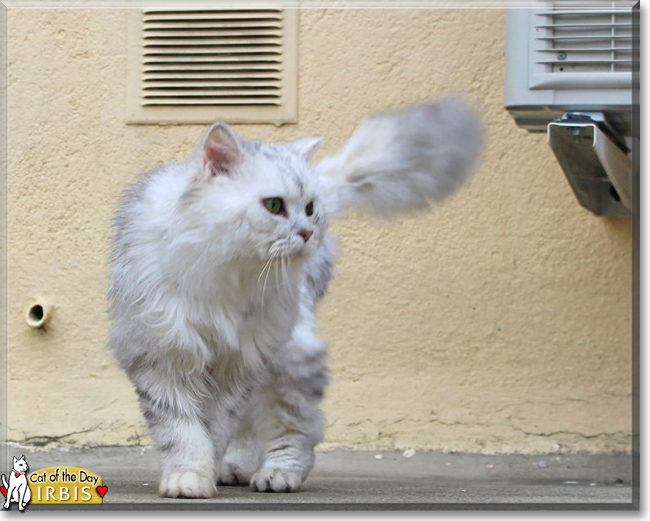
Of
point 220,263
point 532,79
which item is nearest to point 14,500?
point 220,263

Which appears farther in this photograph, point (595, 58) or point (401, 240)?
point (401, 240)

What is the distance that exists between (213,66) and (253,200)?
240cm

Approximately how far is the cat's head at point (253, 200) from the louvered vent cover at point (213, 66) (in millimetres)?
2125

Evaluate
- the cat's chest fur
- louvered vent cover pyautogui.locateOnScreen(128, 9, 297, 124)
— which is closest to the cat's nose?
the cat's chest fur

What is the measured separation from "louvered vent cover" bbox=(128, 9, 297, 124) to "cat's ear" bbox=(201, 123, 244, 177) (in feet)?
7.08

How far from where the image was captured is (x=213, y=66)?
5.95 m

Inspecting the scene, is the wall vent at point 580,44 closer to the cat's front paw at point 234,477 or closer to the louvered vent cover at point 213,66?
the louvered vent cover at point 213,66

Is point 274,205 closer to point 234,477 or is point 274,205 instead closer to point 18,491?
point 18,491

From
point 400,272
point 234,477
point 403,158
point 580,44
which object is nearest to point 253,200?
point 403,158

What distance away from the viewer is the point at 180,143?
5988 mm

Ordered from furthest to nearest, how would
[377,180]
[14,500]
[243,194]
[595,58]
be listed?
[595,58]
[377,180]
[243,194]
[14,500]

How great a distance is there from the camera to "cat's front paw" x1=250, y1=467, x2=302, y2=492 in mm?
4277

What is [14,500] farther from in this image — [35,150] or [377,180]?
[35,150]

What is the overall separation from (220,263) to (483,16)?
2636 mm
